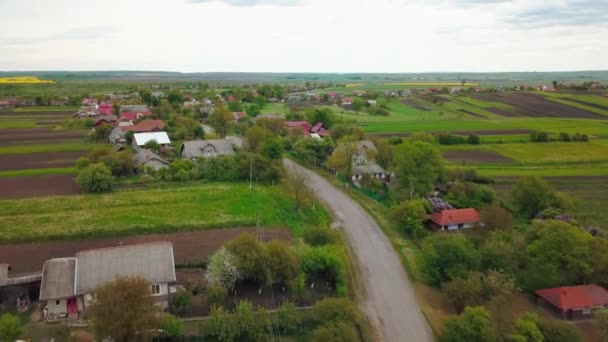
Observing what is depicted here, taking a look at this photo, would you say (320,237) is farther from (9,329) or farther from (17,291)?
(17,291)

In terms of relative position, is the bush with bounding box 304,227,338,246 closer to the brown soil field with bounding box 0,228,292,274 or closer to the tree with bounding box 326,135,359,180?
the brown soil field with bounding box 0,228,292,274

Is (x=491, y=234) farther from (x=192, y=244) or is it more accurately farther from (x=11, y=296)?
(x=11, y=296)

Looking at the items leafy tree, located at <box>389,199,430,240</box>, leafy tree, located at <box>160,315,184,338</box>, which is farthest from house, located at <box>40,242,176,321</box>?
leafy tree, located at <box>389,199,430,240</box>

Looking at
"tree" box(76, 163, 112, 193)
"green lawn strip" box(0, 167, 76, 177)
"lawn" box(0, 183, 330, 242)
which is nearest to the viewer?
"lawn" box(0, 183, 330, 242)

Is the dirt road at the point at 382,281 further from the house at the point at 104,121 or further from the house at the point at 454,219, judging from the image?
the house at the point at 104,121

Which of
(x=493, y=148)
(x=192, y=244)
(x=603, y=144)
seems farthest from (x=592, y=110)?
(x=192, y=244)

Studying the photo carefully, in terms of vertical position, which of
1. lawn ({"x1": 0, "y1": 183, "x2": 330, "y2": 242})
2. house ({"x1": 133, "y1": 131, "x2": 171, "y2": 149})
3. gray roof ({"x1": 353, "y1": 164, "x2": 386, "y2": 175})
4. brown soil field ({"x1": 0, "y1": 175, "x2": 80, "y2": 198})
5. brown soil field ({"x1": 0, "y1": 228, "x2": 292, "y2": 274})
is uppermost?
house ({"x1": 133, "y1": 131, "x2": 171, "y2": 149})
